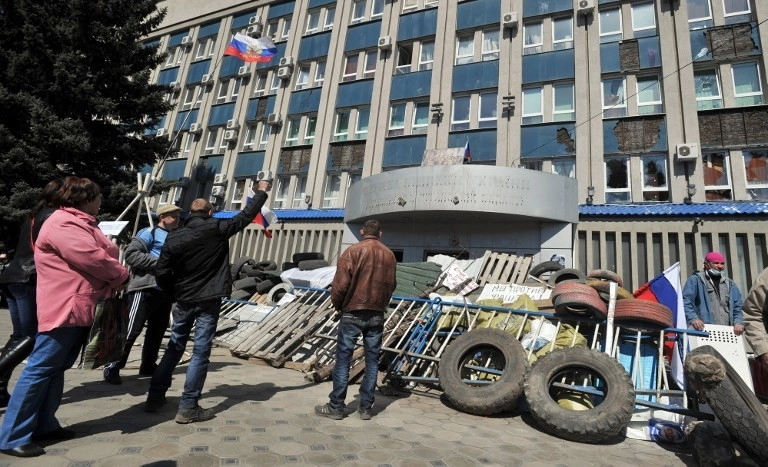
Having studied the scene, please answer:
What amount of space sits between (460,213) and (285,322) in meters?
6.47

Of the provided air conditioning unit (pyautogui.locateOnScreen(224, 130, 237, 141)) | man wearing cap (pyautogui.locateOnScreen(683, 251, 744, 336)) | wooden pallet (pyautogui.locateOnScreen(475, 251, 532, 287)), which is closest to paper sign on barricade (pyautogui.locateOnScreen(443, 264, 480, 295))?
wooden pallet (pyautogui.locateOnScreen(475, 251, 532, 287))

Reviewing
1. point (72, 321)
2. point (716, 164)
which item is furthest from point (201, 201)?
point (716, 164)

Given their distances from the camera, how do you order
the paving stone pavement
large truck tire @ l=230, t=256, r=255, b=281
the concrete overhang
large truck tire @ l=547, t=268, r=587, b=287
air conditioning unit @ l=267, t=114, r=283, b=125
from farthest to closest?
air conditioning unit @ l=267, t=114, r=283, b=125 → large truck tire @ l=230, t=256, r=255, b=281 → the concrete overhang → large truck tire @ l=547, t=268, r=587, b=287 → the paving stone pavement

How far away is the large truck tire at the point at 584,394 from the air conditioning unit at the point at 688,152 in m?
10.4

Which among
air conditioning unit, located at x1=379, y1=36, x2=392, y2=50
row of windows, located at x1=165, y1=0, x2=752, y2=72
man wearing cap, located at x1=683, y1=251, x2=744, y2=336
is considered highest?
air conditioning unit, located at x1=379, y1=36, x2=392, y2=50

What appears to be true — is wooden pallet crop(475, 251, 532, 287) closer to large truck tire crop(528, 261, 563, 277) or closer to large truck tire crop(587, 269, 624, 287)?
large truck tire crop(528, 261, 563, 277)

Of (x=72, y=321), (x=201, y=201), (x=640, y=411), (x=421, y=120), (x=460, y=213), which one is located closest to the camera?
(x=72, y=321)

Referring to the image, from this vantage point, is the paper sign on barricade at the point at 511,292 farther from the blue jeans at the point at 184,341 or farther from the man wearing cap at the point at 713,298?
the blue jeans at the point at 184,341

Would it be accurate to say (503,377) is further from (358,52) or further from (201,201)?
(358,52)

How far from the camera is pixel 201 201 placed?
378 cm

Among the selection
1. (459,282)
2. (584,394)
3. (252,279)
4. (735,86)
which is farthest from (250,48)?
(735,86)

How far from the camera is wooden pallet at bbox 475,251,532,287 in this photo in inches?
383

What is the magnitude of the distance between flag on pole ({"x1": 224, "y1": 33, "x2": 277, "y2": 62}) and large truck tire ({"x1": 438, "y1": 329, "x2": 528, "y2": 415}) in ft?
45.8

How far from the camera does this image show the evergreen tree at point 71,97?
12.1m
